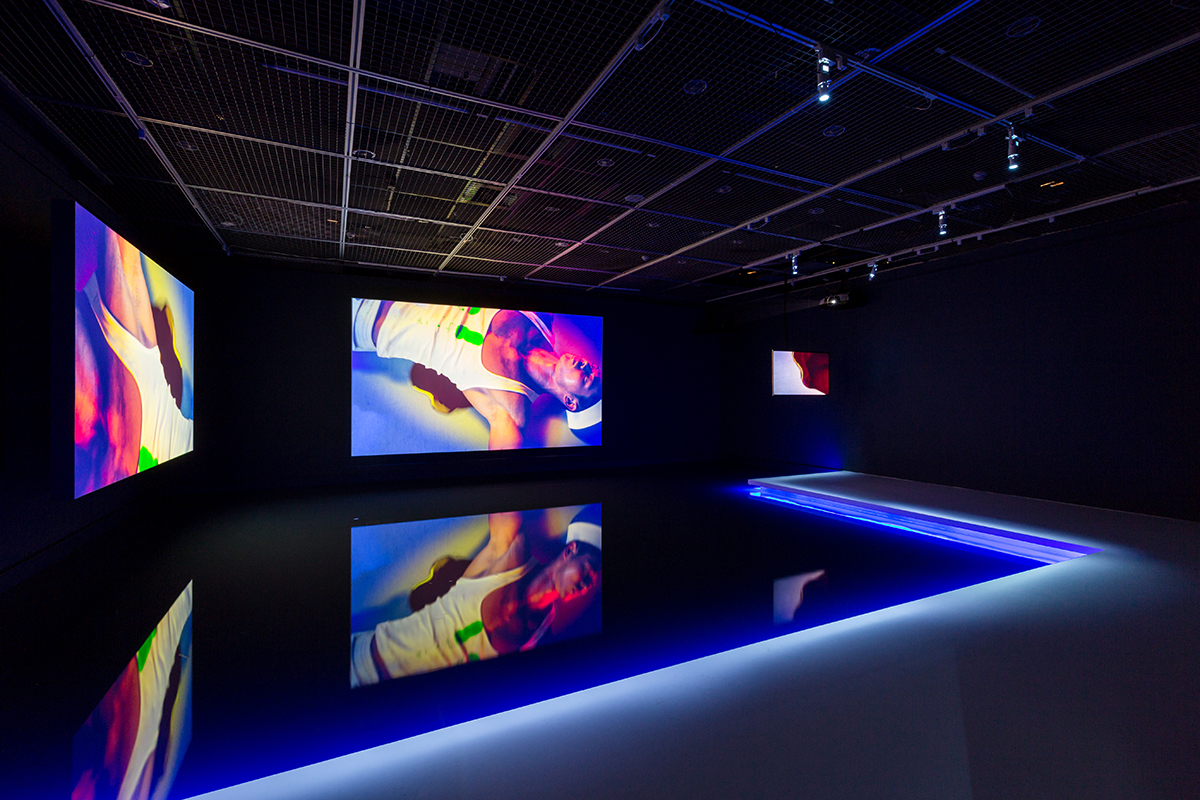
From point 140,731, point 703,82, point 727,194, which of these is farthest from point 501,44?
point 140,731

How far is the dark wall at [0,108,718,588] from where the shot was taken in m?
3.90

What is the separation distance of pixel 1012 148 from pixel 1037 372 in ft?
12.5

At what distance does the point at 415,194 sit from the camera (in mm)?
5426

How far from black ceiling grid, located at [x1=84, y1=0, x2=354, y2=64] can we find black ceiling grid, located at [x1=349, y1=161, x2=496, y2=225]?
63.7 inches

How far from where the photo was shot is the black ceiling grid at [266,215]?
219 inches

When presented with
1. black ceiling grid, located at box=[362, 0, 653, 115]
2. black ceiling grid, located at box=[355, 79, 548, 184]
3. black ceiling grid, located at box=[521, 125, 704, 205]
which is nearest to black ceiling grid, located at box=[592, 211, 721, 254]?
black ceiling grid, located at box=[521, 125, 704, 205]

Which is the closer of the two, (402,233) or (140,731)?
(140,731)

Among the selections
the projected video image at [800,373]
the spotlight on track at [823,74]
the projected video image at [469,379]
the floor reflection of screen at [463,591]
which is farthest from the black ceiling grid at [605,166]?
the projected video image at [800,373]

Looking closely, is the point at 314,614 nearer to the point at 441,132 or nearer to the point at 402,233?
the point at 441,132

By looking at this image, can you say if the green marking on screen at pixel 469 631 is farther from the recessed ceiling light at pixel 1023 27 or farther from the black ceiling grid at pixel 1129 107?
the black ceiling grid at pixel 1129 107

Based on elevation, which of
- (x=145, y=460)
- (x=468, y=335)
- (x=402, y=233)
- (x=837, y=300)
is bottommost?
(x=145, y=460)

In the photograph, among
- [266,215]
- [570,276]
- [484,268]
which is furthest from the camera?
[570,276]

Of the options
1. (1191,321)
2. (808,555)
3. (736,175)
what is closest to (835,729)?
(808,555)

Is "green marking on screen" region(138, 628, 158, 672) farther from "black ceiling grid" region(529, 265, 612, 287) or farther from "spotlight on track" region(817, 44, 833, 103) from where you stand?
"black ceiling grid" region(529, 265, 612, 287)
